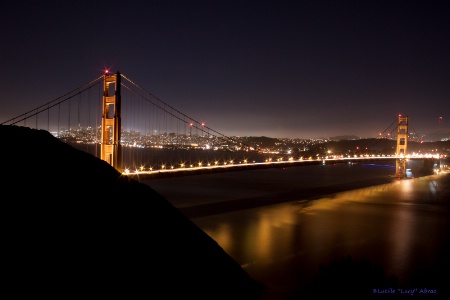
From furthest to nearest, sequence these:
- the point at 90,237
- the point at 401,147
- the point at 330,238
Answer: the point at 401,147 → the point at 330,238 → the point at 90,237

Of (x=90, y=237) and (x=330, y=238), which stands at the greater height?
(x=90, y=237)

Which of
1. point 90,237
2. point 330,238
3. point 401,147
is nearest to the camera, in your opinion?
point 90,237

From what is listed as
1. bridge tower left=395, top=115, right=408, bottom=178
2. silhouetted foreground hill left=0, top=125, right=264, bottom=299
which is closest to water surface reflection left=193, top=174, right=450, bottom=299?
silhouetted foreground hill left=0, top=125, right=264, bottom=299

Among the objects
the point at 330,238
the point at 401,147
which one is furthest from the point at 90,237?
the point at 401,147

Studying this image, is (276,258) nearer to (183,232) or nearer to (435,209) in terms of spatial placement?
(183,232)

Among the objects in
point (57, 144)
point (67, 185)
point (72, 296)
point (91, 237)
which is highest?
point (57, 144)

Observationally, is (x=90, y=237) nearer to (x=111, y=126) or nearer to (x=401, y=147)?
(x=111, y=126)

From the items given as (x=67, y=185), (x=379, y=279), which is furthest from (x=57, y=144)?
(x=379, y=279)
